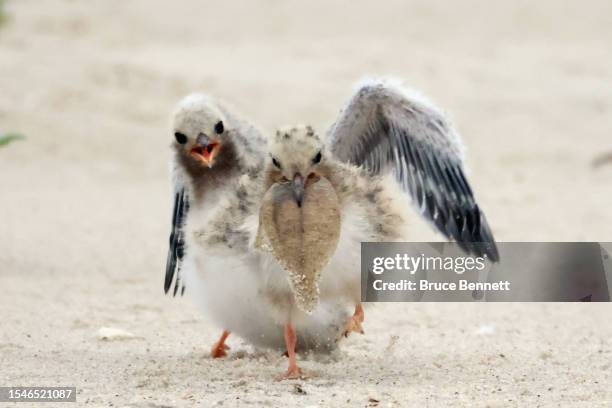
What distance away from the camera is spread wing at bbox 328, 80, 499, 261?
212 inches

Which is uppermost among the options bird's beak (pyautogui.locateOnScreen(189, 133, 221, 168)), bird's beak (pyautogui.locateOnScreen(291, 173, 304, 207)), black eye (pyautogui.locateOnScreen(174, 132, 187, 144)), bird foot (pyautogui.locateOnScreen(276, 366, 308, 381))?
black eye (pyautogui.locateOnScreen(174, 132, 187, 144))

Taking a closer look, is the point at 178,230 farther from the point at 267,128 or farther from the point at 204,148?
the point at 267,128

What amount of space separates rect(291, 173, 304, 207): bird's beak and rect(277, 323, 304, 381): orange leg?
630 millimetres

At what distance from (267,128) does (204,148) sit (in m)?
7.04

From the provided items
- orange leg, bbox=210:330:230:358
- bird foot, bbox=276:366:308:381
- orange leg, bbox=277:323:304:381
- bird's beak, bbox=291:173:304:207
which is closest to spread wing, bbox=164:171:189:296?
orange leg, bbox=210:330:230:358

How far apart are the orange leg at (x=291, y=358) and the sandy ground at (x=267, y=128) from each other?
4.1 inches

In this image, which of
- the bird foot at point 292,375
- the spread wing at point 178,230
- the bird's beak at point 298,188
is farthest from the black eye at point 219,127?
the bird foot at point 292,375

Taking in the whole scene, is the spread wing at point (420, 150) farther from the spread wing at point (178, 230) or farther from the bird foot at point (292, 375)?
the bird foot at point (292, 375)

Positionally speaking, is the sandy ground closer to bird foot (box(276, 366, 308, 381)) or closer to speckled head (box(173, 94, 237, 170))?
bird foot (box(276, 366, 308, 381))

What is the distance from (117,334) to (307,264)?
183 centimetres

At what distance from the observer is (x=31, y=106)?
12.7 metres

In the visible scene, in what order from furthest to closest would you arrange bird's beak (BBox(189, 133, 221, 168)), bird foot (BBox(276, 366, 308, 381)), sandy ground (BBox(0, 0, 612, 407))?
bird's beak (BBox(189, 133, 221, 168))
sandy ground (BBox(0, 0, 612, 407))
bird foot (BBox(276, 366, 308, 381))

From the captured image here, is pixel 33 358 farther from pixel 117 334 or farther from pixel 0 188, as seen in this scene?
pixel 0 188

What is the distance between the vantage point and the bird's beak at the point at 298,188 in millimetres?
4310
